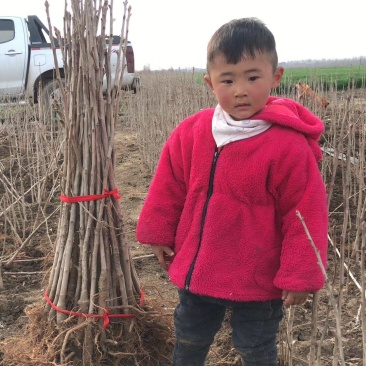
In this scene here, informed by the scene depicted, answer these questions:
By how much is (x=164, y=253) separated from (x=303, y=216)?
45 centimetres

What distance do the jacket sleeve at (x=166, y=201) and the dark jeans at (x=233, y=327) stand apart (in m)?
0.18

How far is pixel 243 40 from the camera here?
126 cm

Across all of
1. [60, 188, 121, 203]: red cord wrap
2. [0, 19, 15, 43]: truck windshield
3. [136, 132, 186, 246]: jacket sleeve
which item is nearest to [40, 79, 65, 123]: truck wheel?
[60, 188, 121, 203]: red cord wrap

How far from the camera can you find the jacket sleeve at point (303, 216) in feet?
4.06

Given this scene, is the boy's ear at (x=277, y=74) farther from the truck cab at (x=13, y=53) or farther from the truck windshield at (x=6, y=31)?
the truck windshield at (x=6, y=31)

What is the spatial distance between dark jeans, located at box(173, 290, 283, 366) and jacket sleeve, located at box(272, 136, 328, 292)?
0.16 meters

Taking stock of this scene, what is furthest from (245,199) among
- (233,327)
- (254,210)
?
(233,327)

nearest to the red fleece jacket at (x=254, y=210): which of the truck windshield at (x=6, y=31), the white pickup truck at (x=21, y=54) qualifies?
the white pickup truck at (x=21, y=54)

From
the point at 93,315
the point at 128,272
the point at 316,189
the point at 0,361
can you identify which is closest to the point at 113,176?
the point at 128,272

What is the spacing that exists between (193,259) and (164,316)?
1.74 ft

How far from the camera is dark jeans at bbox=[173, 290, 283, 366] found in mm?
1393

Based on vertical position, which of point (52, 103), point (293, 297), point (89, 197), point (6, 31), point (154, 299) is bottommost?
point (154, 299)

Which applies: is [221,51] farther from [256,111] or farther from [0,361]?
[0,361]

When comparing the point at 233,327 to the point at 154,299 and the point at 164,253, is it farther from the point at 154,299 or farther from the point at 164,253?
the point at 154,299
